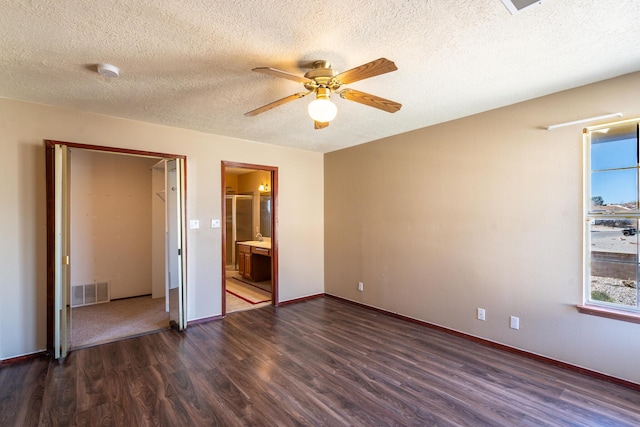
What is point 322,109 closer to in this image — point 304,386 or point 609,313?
point 304,386

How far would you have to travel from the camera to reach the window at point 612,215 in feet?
7.88

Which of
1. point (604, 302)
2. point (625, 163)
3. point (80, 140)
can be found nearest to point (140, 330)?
point (80, 140)

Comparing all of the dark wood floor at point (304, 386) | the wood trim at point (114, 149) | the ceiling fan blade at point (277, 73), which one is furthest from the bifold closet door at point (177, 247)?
the ceiling fan blade at point (277, 73)

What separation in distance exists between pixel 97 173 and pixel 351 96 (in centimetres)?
451

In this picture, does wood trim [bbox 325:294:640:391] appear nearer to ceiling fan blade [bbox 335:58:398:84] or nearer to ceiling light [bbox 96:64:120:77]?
ceiling fan blade [bbox 335:58:398:84]

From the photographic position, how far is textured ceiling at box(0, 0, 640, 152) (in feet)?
5.24

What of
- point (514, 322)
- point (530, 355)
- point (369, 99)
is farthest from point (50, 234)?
point (530, 355)

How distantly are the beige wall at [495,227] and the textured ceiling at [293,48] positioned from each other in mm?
347

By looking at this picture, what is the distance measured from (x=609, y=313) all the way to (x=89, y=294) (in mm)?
6295

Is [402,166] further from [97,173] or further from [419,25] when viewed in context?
[97,173]

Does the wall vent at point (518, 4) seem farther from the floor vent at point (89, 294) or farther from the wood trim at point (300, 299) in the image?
the floor vent at point (89, 294)

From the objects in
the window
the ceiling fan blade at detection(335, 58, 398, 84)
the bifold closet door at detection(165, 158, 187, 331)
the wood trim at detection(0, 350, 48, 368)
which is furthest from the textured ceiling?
the wood trim at detection(0, 350, 48, 368)

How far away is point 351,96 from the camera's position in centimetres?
217

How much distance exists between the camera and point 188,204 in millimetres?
3766
